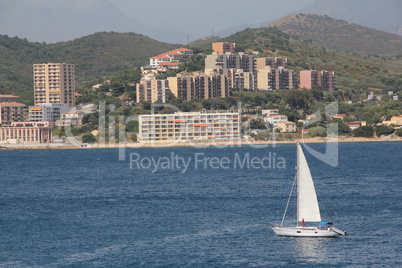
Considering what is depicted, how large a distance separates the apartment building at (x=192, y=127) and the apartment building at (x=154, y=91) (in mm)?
19899

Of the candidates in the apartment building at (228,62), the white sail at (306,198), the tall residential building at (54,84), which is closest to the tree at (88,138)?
the tall residential building at (54,84)

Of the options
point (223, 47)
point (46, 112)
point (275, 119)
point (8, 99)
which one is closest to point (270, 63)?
point (223, 47)

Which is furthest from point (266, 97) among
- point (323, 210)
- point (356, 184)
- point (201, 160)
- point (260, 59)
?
point (323, 210)

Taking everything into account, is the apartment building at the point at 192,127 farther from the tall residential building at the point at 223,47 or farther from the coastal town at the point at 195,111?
the tall residential building at the point at 223,47

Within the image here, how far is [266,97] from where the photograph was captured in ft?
451

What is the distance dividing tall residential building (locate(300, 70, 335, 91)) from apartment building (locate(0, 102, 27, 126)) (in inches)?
2617

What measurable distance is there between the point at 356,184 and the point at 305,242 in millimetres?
24018

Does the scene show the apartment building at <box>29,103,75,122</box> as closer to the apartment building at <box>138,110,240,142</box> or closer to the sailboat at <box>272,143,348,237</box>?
→ the apartment building at <box>138,110,240,142</box>

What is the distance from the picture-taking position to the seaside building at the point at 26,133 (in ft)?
394

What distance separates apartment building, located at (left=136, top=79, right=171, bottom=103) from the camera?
431ft

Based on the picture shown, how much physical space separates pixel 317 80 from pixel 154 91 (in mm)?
42372

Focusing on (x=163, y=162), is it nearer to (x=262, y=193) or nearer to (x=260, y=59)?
(x=262, y=193)

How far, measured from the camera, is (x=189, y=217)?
37.9 m
